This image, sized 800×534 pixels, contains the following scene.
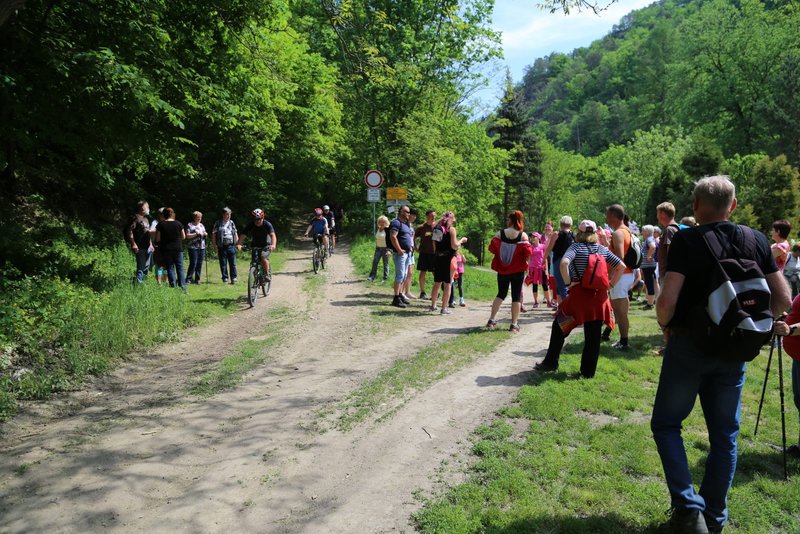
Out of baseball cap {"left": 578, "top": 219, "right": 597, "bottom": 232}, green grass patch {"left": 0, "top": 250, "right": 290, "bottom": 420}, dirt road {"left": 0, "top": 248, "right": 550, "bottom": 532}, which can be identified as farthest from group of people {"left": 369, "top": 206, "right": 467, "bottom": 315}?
baseball cap {"left": 578, "top": 219, "right": 597, "bottom": 232}

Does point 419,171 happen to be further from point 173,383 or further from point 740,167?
point 740,167

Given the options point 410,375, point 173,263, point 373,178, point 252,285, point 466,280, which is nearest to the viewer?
point 410,375

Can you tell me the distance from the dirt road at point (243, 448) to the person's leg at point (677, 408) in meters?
1.50

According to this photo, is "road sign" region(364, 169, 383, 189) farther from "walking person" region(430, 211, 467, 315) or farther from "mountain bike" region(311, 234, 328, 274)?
"walking person" region(430, 211, 467, 315)

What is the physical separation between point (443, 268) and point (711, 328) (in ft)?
25.2

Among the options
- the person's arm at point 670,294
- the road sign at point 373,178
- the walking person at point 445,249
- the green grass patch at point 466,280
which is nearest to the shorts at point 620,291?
the walking person at point 445,249

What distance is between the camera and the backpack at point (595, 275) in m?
5.95

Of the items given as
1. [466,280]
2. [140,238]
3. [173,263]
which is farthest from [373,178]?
[140,238]

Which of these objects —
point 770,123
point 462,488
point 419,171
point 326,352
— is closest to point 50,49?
point 326,352

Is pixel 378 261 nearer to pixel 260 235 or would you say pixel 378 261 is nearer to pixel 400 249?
pixel 400 249

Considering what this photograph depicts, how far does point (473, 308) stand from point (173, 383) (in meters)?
7.19

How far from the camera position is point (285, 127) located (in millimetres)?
26734

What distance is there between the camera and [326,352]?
25.7ft

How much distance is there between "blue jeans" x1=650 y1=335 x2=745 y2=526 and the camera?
3129mm
